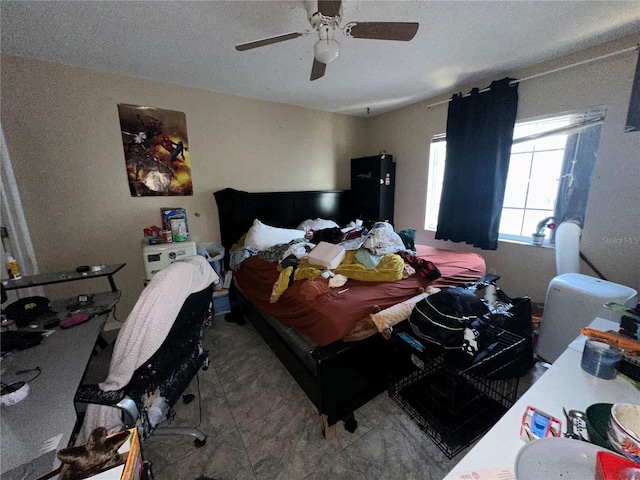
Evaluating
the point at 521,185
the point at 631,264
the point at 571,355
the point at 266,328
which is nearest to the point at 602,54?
the point at 521,185

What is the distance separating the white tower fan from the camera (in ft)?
5.51

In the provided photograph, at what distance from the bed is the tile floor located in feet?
0.37

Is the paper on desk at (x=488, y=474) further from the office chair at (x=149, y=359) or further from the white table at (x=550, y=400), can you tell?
the office chair at (x=149, y=359)

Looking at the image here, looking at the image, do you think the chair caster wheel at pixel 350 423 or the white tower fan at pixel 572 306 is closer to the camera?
the chair caster wheel at pixel 350 423

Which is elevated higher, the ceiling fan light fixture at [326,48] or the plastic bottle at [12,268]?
the ceiling fan light fixture at [326,48]

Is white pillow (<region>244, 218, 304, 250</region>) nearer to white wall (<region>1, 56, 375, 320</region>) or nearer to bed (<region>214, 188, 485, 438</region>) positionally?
bed (<region>214, 188, 485, 438</region>)

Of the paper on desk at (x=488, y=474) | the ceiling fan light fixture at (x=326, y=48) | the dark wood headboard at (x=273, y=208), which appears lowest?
the paper on desk at (x=488, y=474)

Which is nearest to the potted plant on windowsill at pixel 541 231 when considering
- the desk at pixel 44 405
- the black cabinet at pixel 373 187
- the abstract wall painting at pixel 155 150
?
the black cabinet at pixel 373 187

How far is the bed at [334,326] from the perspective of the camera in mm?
1429

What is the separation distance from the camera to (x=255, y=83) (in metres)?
2.70

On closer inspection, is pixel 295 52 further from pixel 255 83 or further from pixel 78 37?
pixel 78 37

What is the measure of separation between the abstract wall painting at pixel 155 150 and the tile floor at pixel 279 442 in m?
2.05

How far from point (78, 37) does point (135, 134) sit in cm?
84

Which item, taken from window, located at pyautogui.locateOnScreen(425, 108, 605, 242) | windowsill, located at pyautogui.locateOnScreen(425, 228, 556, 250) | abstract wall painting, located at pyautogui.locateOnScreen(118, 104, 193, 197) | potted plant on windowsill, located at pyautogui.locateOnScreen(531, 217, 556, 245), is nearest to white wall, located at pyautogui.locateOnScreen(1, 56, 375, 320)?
abstract wall painting, located at pyautogui.locateOnScreen(118, 104, 193, 197)
